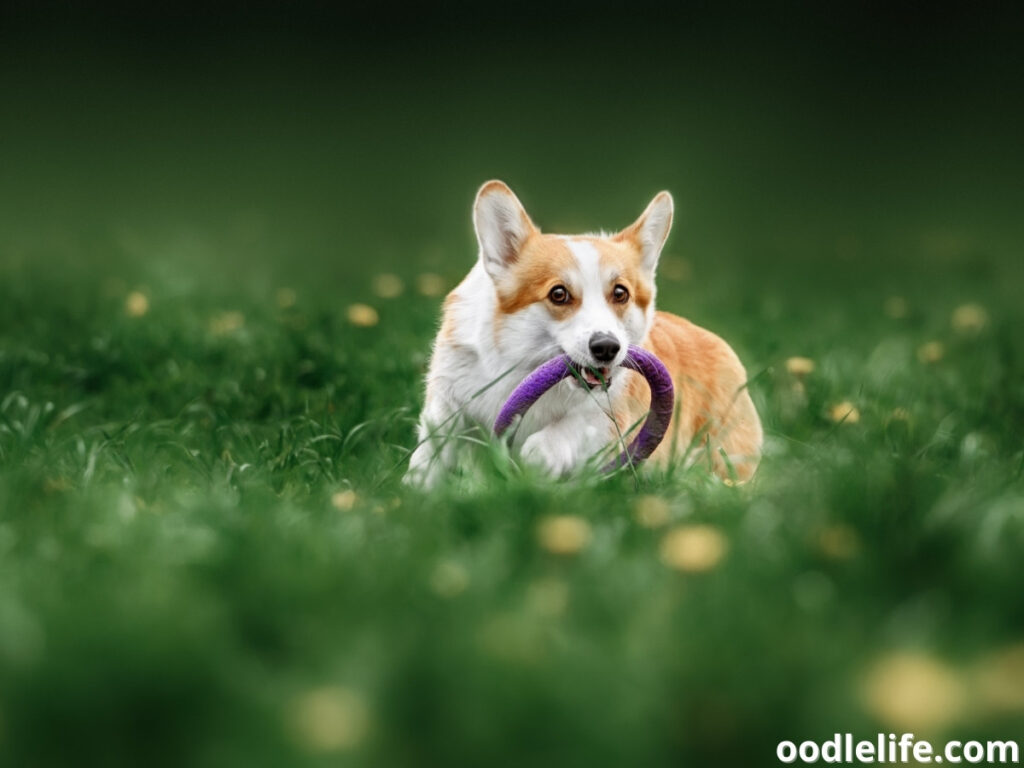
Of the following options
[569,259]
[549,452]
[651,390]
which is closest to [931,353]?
[651,390]

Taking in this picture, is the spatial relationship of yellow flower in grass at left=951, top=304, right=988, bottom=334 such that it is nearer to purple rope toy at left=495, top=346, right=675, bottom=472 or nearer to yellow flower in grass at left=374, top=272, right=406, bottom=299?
yellow flower in grass at left=374, top=272, right=406, bottom=299

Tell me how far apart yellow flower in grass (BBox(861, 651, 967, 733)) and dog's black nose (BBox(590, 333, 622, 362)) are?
1.59m

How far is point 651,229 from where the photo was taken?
365 centimetres

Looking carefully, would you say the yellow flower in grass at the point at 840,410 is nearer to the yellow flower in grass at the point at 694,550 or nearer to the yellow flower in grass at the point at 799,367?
the yellow flower in grass at the point at 799,367

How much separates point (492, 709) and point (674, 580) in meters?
0.53

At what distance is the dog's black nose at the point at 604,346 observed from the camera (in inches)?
123

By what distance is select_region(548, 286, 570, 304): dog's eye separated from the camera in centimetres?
330

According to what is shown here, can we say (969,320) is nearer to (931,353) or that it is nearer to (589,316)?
(931,353)

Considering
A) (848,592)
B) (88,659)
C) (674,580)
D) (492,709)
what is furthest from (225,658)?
(848,592)

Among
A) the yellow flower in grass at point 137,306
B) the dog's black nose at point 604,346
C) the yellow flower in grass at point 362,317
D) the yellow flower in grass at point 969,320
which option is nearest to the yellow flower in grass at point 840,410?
the dog's black nose at point 604,346

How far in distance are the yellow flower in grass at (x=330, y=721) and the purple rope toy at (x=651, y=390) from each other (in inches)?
69.3

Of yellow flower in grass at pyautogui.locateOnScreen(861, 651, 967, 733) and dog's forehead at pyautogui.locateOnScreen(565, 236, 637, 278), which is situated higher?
dog's forehead at pyautogui.locateOnScreen(565, 236, 637, 278)

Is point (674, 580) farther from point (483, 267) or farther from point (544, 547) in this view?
Result: point (483, 267)

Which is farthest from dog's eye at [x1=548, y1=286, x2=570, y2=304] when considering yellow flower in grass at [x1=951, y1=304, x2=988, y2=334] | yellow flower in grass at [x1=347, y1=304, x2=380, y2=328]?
yellow flower in grass at [x1=951, y1=304, x2=988, y2=334]
